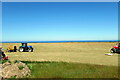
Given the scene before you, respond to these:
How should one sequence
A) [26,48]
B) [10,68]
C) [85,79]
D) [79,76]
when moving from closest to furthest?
[85,79], [79,76], [10,68], [26,48]

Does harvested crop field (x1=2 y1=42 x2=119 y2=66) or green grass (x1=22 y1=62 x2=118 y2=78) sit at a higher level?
green grass (x1=22 y1=62 x2=118 y2=78)

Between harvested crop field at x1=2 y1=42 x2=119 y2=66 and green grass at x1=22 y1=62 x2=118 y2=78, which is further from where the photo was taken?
harvested crop field at x1=2 y1=42 x2=119 y2=66

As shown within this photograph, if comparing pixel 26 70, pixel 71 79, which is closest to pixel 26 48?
pixel 26 70

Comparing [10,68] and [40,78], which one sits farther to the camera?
[10,68]

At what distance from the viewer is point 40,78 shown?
912 centimetres

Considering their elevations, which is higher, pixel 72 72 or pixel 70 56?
pixel 72 72

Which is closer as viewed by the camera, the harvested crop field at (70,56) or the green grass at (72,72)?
the green grass at (72,72)

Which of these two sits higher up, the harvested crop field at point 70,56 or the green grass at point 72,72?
the green grass at point 72,72

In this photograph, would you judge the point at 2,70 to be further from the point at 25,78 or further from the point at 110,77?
the point at 110,77

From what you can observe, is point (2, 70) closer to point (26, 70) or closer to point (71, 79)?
point (26, 70)

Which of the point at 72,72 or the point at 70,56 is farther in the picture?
the point at 70,56

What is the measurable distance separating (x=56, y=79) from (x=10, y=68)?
3.25m

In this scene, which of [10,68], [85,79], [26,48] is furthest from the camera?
[26,48]

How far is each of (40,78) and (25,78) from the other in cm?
89
